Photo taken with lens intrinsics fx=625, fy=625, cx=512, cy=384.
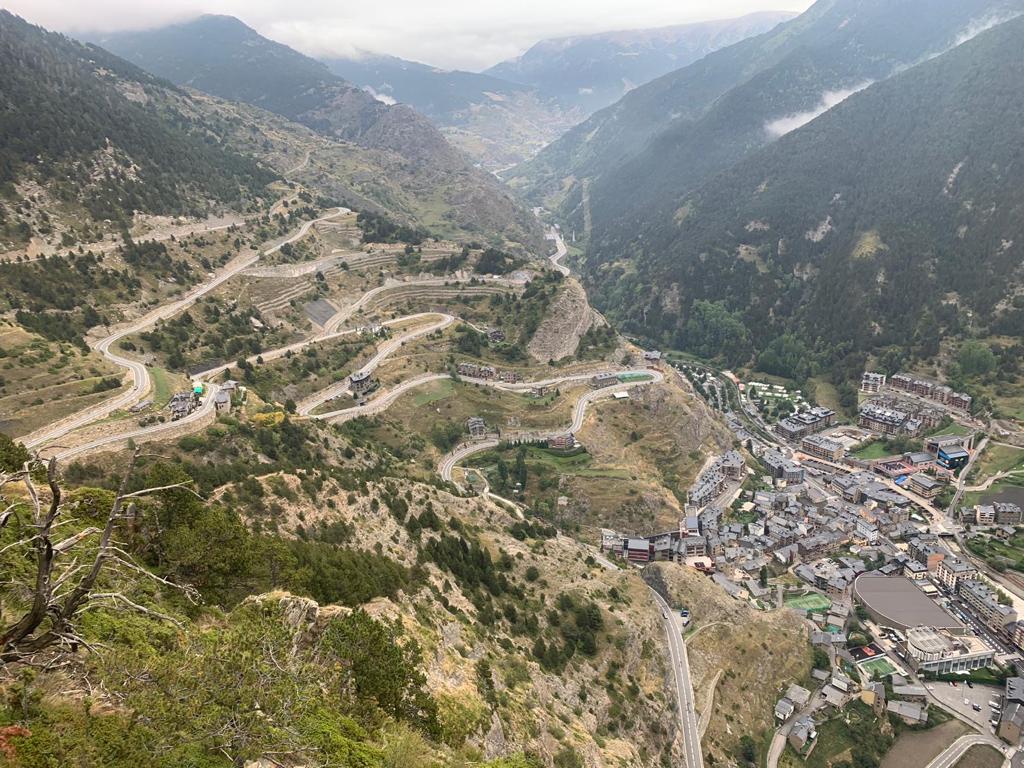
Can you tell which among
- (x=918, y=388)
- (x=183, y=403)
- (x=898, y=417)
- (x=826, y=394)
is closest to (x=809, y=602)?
(x=898, y=417)

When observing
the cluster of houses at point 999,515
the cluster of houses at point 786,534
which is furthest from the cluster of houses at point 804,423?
the cluster of houses at point 999,515

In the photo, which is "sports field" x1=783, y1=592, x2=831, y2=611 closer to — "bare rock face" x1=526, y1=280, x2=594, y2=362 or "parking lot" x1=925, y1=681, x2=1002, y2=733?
"parking lot" x1=925, y1=681, x2=1002, y2=733

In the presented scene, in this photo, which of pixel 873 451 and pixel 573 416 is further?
pixel 873 451

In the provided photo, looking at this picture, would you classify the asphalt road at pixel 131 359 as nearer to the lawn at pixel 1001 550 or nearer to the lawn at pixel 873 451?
the lawn at pixel 1001 550

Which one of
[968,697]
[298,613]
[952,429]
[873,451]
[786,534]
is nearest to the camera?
[298,613]

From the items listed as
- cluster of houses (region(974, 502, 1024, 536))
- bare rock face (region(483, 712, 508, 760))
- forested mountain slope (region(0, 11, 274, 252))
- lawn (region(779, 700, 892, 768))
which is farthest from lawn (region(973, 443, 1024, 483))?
forested mountain slope (region(0, 11, 274, 252))

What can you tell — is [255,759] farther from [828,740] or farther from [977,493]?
[977,493]

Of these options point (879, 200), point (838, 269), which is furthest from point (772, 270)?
point (879, 200)

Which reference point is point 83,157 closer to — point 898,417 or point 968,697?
point 968,697
